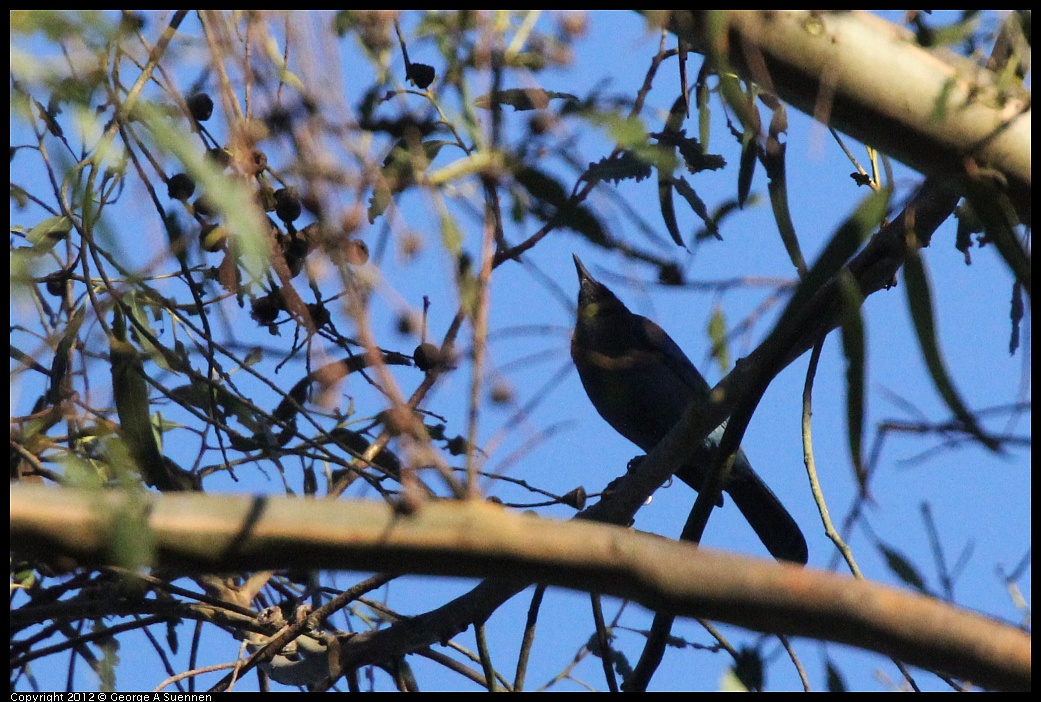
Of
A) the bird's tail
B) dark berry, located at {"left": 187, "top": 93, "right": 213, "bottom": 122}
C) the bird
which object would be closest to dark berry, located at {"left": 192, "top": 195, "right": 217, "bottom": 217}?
dark berry, located at {"left": 187, "top": 93, "right": 213, "bottom": 122}

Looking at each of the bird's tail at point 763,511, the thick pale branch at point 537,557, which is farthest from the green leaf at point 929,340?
the bird's tail at point 763,511

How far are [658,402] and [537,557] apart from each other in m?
3.12

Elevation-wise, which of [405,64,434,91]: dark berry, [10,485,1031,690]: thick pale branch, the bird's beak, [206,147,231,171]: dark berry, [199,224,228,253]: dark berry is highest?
the bird's beak

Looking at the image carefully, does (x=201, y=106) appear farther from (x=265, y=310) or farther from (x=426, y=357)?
(x=426, y=357)

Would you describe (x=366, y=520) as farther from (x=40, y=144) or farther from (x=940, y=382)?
(x=40, y=144)

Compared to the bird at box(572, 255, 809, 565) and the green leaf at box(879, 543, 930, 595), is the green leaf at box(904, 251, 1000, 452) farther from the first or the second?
the bird at box(572, 255, 809, 565)

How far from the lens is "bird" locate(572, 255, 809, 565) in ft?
13.1

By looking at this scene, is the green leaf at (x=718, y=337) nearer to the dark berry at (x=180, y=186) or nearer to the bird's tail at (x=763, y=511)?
the dark berry at (x=180, y=186)

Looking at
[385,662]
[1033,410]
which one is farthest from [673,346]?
[1033,410]

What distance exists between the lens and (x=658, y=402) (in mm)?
4219

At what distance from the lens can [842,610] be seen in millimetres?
1120

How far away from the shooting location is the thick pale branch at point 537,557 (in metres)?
1.12

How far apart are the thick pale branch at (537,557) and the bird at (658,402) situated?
2536 millimetres

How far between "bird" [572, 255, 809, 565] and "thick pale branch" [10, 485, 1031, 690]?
2536mm
